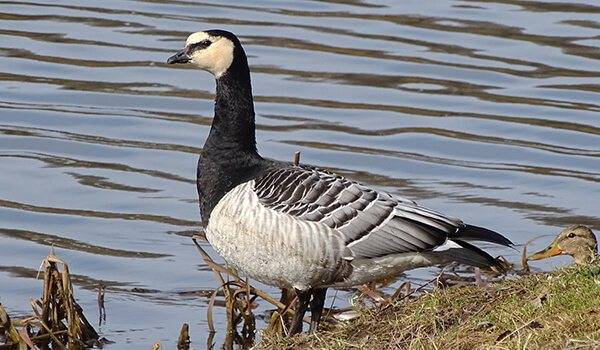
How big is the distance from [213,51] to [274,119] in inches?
196

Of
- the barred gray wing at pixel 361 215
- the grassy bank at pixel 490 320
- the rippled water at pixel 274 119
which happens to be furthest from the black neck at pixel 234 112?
the grassy bank at pixel 490 320

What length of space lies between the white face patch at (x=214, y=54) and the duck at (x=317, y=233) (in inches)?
34.2

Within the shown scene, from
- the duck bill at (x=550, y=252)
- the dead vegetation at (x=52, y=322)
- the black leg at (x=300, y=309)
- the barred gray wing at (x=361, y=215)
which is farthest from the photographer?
the duck bill at (x=550, y=252)

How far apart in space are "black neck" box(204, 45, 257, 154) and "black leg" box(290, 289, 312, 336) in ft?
3.59

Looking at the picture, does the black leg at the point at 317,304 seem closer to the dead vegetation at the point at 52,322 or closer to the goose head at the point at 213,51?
the dead vegetation at the point at 52,322

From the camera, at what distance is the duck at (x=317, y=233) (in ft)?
28.3

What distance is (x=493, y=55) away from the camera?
640 inches

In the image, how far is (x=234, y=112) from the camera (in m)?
9.54

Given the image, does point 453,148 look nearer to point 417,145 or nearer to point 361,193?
point 417,145

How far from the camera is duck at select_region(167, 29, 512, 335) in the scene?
28.3 ft

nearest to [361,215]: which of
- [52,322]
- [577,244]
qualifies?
[577,244]

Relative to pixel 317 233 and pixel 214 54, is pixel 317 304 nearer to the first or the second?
pixel 317 233

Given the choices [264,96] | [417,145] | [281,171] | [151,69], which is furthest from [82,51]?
[281,171]

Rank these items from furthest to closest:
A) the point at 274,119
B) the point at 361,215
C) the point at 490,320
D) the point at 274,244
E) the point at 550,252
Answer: the point at 274,119
the point at 550,252
the point at 361,215
the point at 274,244
the point at 490,320
